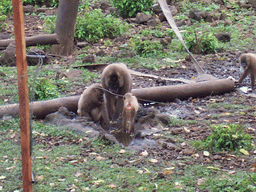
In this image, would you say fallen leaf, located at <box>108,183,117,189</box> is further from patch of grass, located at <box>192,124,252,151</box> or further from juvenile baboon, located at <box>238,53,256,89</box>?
juvenile baboon, located at <box>238,53,256,89</box>

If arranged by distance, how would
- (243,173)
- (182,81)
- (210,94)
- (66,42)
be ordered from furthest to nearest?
(66,42)
(182,81)
(210,94)
(243,173)

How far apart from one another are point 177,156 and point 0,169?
287 cm

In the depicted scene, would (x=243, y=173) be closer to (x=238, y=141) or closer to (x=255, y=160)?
(x=255, y=160)

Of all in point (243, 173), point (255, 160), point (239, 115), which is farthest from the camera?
point (239, 115)

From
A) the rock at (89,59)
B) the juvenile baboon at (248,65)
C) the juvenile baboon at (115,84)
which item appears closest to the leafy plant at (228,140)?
the juvenile baboon at (115,84)

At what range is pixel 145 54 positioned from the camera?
12.9 metres

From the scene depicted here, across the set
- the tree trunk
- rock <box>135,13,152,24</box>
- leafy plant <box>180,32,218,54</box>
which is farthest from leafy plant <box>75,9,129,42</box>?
leafy plant <box>180,32,218,54</box>

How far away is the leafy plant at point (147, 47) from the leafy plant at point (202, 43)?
0.91 metres

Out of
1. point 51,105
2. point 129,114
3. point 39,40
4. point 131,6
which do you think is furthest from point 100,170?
point 131,6

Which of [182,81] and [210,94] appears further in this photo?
[182,81]

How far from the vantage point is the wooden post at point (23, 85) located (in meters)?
4.56

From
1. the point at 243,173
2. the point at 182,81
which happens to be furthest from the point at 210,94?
the point at 243,173

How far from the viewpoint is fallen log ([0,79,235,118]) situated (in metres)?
8.34

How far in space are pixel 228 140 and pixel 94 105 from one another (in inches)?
118
